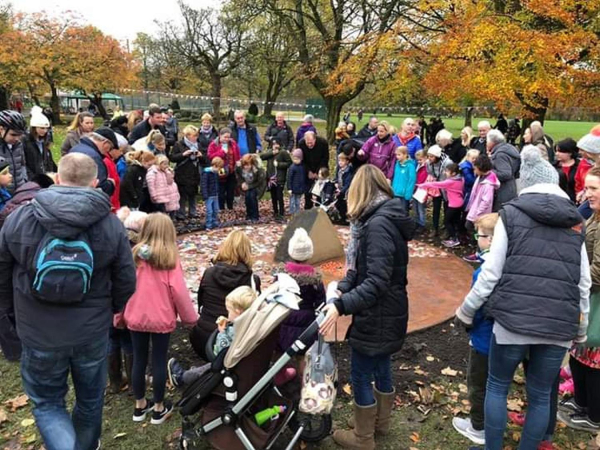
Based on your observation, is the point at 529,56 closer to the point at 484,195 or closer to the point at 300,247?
the point at 484,195

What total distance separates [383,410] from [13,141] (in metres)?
5.09

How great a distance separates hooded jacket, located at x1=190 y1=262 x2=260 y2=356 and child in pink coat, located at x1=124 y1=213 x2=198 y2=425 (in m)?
0.15

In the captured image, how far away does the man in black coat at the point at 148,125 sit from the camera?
8.87 metres

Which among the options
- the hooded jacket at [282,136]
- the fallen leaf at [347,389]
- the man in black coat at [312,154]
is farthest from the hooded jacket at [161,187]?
the fallen leaf at [347,389]

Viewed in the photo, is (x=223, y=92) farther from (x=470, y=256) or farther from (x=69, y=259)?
(x=69, y=259)

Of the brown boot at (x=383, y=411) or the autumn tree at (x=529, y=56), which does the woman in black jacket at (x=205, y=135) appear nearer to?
the autumn tree at (x=529, y=56)

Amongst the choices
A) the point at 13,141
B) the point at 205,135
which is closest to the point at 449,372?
the point at 13,141

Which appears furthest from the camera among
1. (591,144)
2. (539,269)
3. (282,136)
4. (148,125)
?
(282,136)

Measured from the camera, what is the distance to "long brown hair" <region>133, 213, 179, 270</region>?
3.64 m

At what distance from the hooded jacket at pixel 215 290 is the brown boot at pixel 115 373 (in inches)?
32.4

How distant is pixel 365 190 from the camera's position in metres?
3.32

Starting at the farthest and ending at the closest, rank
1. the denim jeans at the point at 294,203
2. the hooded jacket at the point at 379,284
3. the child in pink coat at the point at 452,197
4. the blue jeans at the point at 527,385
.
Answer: the denim jeans at the point at 294,203
the child in pink coat at the point at 452,197
the hooded jacket at the point at 379,284
the blue jeans at the point at 527,385

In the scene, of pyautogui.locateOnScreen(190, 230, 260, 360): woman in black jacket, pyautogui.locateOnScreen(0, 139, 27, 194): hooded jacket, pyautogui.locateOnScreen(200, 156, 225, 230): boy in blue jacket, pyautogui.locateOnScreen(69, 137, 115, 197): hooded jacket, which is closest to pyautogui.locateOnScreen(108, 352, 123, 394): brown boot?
pyautogui.locateOnScreen(190, 230, 260, 360): woman in black jacket

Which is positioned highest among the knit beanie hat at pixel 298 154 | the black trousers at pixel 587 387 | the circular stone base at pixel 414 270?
the knit beanie hat at pixel 298 154
